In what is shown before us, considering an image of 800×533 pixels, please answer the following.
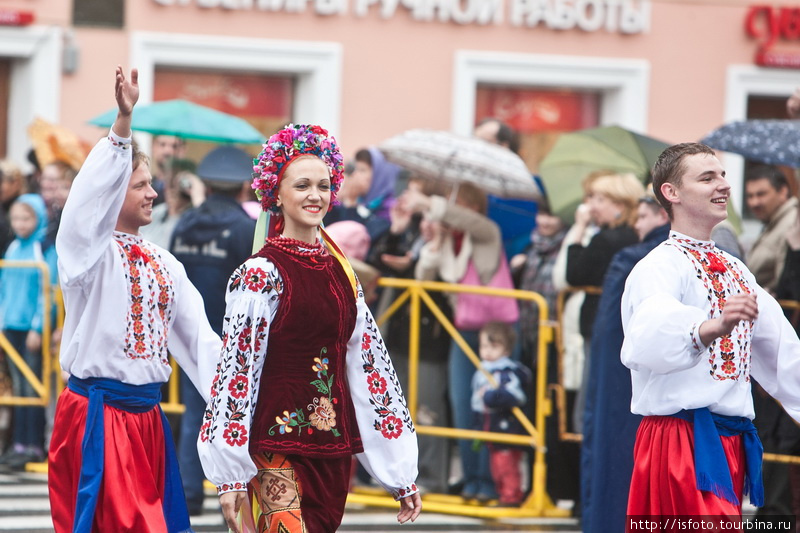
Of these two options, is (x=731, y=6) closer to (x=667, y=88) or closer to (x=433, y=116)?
(x=667, y=88)

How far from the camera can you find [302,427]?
523cm

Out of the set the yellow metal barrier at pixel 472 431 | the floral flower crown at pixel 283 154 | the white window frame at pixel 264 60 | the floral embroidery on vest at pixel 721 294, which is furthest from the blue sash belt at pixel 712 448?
the white window frame at pixel 264 60

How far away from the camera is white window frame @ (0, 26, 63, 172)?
13.3 m

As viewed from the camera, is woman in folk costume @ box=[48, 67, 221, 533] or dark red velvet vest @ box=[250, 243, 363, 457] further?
woman in folk costume @ box=[48, 67, 221, 533]

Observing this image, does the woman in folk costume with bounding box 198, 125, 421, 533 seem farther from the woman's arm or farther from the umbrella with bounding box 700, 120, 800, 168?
the umbrella with bounding box 700, 120, 800, 168

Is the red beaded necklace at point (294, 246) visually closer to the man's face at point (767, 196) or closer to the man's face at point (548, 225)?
the man's face at point (767, 196)

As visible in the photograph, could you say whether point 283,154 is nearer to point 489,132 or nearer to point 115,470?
point 115,470

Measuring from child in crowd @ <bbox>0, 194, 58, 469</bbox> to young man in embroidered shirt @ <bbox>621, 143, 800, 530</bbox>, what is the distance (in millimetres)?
5967

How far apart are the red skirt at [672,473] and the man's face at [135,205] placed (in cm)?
218

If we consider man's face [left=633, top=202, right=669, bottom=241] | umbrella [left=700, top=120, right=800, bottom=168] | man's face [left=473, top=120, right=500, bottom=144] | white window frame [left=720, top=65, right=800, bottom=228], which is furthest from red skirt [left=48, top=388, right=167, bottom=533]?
white window frame [left=720, top=65, right=800, bottom=228]

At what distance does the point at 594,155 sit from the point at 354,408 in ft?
16.7

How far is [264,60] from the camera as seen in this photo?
1402cm

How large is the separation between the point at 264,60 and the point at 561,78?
3.07m

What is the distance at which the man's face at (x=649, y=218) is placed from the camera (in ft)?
24.7
